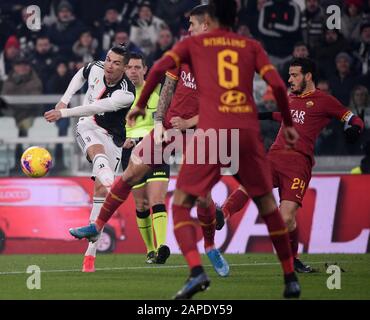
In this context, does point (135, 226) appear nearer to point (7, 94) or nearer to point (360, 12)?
point (7, 94)

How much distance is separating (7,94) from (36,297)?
9.30 metres

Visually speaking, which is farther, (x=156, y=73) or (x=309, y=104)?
(x=309, y=104)

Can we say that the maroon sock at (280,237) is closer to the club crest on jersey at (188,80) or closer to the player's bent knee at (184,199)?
the player's bent knee at (184,199)

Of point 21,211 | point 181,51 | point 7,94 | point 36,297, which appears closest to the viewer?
point 181,51

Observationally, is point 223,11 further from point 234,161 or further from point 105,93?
point 105,93

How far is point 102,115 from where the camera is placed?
1335 cm

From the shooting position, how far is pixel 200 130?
9.45m

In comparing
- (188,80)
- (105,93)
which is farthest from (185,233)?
(105,93)

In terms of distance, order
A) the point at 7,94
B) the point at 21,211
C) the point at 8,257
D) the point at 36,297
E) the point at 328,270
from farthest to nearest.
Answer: the point at 7,94, the point at 21,211, the point at 8,257, the point at 328,270, the point at 36,297

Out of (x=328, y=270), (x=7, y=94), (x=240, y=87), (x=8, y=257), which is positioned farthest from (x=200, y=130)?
(x=7, y=94)

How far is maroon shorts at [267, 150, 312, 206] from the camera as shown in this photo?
40.9ft

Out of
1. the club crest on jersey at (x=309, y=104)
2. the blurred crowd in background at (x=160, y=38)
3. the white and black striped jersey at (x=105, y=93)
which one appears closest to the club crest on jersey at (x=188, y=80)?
the white and black striped jersey at (x=105, y=93)

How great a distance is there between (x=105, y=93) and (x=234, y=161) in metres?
3.78

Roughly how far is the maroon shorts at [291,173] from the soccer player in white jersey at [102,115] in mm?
1786
